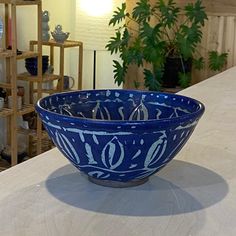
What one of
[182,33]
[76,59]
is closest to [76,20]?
[76,59]

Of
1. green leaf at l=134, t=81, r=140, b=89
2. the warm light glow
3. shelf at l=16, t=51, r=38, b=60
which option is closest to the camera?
shelf at l=16, t=51, r=38, b=60

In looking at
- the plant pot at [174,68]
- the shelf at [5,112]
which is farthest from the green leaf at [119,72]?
the shelf at [5,112]

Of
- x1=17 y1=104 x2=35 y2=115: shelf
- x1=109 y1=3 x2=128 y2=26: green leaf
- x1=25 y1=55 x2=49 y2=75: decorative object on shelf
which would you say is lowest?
x1=17 y1=104 x2=35 y2=115: shelf

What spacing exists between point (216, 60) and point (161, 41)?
0.48 metres

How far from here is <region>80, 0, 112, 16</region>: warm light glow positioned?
13.0 feet

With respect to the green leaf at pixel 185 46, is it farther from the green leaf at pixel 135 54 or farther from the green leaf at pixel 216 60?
the green leaf at pixel 135 54

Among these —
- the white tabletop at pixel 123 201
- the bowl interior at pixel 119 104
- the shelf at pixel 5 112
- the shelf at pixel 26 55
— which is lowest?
the shelf at pixel 5 112

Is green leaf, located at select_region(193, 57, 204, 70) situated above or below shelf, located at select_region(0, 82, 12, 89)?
above

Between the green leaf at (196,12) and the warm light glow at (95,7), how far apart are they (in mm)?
662

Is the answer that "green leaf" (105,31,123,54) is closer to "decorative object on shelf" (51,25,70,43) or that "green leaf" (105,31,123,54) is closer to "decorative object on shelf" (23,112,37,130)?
"decorative object on shelf" (51,25,70,43)

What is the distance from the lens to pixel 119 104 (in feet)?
3.35

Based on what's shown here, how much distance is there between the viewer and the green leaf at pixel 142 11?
3965 mm

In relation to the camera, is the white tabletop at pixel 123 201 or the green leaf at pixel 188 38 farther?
→ the green leaf at pixel 188 38

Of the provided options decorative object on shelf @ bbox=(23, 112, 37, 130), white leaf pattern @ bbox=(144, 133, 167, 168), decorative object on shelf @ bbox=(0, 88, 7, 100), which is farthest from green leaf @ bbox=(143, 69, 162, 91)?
white leaf pattern @ bbox=(144, 133, 167, 168)
